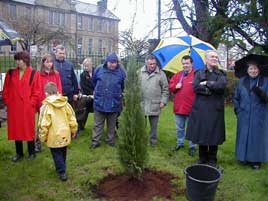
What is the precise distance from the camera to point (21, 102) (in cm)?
556

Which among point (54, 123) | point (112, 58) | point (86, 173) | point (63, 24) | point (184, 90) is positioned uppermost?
point (63, 24)

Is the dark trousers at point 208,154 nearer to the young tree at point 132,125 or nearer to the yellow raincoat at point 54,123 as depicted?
the young tree at point 132,125

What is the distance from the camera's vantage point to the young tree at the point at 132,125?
4.58 m

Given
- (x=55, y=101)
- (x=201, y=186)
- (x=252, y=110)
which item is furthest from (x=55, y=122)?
(x=252, y=110)

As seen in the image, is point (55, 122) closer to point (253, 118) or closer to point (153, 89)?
point (153, 89)

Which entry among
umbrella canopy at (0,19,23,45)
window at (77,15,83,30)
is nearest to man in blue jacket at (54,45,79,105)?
umbrella canopy at (0,19,23,45)

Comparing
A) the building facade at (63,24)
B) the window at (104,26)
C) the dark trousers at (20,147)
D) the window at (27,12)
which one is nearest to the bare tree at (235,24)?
the dark trousers at (20,147)

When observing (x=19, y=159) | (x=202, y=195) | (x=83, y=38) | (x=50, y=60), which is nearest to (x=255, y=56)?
(x=202, y=195)

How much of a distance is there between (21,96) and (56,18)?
4899 cm

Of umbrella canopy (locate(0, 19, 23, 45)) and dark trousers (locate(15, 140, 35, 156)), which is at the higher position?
umbrella canopy (locate(0, 19, 23, 45))

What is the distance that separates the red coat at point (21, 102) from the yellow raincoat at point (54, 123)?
2.94 feet

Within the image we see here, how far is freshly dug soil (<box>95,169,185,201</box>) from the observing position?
461 centimetres

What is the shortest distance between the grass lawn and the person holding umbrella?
0.29 meters

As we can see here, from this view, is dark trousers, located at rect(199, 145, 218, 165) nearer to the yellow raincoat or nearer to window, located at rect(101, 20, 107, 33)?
the yellow raincoat
